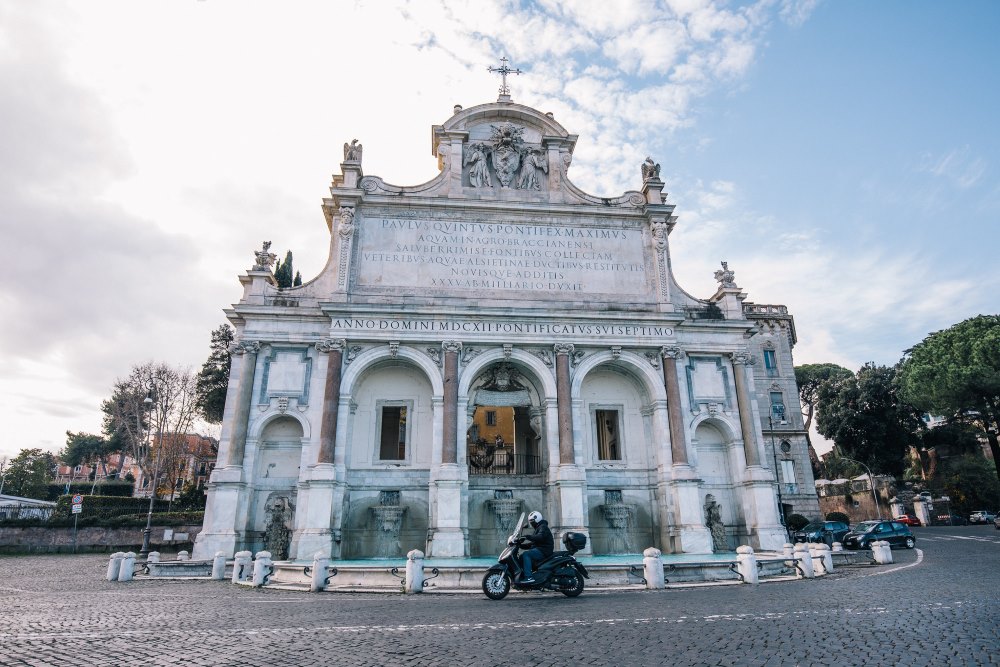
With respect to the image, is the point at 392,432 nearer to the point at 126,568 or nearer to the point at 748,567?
the point at 126,568

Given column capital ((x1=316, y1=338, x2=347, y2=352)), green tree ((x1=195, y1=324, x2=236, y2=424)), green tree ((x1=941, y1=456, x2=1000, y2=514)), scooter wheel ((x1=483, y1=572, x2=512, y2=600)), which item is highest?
green tree ((x1=195, y1=324, x2=236, y2=424))

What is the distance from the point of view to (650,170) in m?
27.6

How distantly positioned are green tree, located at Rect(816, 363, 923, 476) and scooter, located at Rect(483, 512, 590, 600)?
157 ft

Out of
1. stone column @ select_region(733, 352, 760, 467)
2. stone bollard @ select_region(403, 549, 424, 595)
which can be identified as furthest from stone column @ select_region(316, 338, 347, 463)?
stone column @ select_region(733, 352, 760, 467)

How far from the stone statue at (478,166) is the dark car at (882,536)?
2324cm

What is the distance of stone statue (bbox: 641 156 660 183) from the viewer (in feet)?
89.9

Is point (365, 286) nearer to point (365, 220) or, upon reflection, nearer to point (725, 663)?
point (365, 220)

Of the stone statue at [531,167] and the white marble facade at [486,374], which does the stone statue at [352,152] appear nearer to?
the white marble facade at [486,374]

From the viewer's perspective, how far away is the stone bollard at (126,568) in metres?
16.8

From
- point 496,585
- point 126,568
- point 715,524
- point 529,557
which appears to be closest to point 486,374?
point 715,524

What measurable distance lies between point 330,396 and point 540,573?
13158mm

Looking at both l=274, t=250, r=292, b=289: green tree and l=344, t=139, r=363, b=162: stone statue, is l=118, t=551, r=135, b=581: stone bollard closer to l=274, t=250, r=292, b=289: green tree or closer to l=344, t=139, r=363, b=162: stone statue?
l=344, t=139, r=363, b=162: stone statue

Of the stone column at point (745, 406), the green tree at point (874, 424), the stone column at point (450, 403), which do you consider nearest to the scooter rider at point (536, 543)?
the stone column at point (450, 403)

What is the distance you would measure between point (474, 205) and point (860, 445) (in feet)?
144
